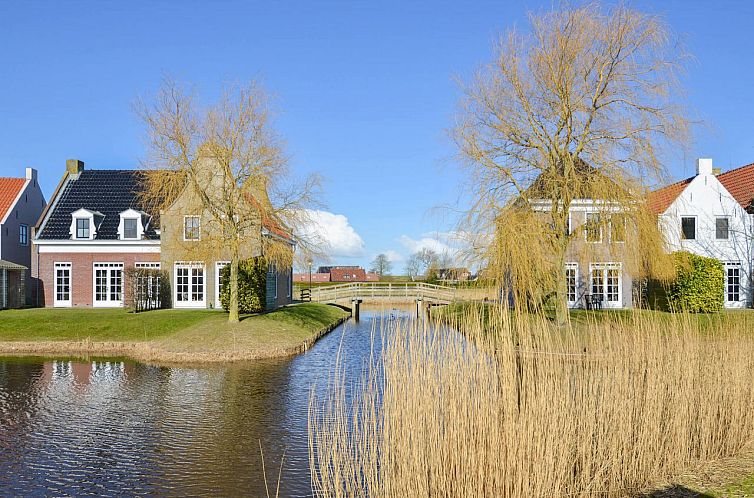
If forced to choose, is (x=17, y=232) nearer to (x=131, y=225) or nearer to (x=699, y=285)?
(x=131, y=225)

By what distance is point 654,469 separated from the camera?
24.7 feet

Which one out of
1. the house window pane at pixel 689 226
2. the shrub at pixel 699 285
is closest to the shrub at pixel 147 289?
the shrub at pixel 699 285

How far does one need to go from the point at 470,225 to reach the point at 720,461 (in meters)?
12.0

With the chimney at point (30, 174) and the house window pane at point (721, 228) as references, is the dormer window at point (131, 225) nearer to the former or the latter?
the chimney at point (30, 174)

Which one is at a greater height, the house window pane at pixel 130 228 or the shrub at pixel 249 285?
the house window pane at pixel 130 228

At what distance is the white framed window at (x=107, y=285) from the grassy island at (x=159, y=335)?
15.2 ft

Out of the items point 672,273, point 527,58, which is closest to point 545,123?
point 527,58

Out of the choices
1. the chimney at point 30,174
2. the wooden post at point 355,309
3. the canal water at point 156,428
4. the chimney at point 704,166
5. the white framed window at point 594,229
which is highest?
the chimney at point 30,174

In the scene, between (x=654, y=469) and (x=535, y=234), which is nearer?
(x=654, y=469)

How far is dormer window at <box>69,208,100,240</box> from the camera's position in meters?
31.1

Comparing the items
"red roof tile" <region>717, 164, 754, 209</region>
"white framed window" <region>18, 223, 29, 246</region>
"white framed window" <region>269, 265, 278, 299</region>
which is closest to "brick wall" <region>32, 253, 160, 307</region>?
"white framed window" <region>18, 223, 29, 246</region>

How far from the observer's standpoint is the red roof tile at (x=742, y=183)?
1288 inches

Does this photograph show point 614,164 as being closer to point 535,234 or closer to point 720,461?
point 535,234

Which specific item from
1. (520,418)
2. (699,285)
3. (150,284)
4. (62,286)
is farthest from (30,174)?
(520,418)
